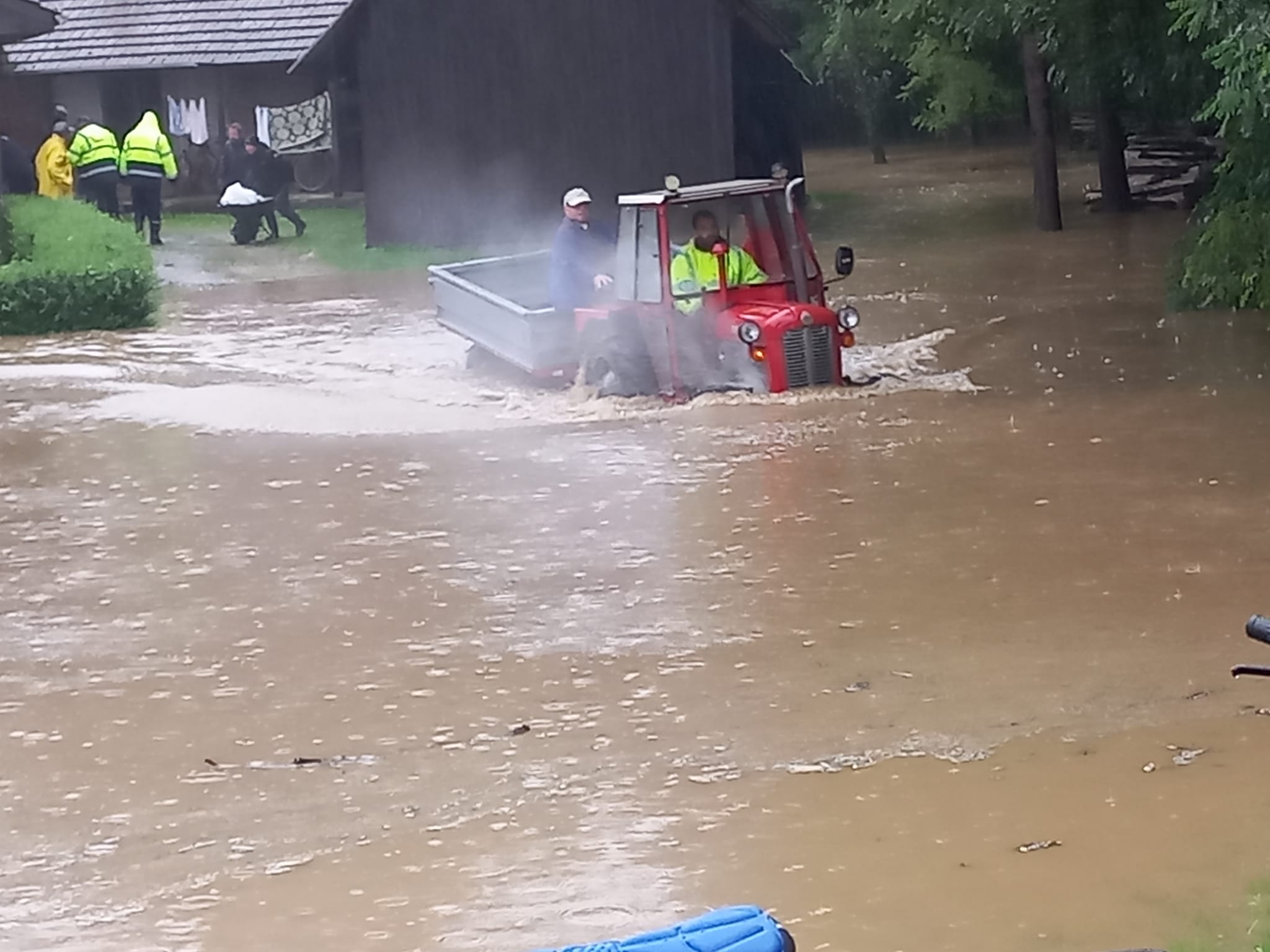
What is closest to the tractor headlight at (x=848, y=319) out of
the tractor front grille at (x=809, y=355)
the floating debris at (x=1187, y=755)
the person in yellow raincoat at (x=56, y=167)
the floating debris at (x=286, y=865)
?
the tractor front grille at (x=809, y=355)

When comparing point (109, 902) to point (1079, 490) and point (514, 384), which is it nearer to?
point (1079, 490)

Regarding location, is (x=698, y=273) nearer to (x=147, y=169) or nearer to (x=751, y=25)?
(x=751, y=25)

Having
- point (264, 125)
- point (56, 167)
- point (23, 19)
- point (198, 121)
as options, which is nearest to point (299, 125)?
point (264, 125)

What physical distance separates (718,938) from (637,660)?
565 cm

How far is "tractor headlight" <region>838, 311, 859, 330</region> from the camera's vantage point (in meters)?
14.9

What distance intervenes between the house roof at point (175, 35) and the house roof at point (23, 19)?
11343 mm

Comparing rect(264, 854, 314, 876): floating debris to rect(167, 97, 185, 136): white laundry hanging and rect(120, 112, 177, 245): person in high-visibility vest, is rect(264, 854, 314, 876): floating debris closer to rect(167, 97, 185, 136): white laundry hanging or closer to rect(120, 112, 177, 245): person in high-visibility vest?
rect(120, 112, 177, 245): person in high-visibility vest

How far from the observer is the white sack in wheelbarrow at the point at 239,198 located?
31.0 m

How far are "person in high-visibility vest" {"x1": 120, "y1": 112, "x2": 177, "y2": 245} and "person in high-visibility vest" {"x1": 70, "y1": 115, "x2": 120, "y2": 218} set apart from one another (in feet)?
0.87

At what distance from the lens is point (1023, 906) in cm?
616

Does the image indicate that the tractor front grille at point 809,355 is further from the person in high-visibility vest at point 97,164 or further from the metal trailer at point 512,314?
the person in high-visibility vest at point 97,164

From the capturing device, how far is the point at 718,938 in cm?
338

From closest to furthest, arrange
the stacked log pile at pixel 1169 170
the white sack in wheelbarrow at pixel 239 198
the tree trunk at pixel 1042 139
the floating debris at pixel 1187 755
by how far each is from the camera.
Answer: the floating debris at pixel 1187 755, the tree trunk at pixel 1042 139, the stacked log pile at pixel 1169 170, the white sack in wheelbarrow at pixel 239 198

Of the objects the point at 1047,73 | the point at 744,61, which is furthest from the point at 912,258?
the point at 744,61
